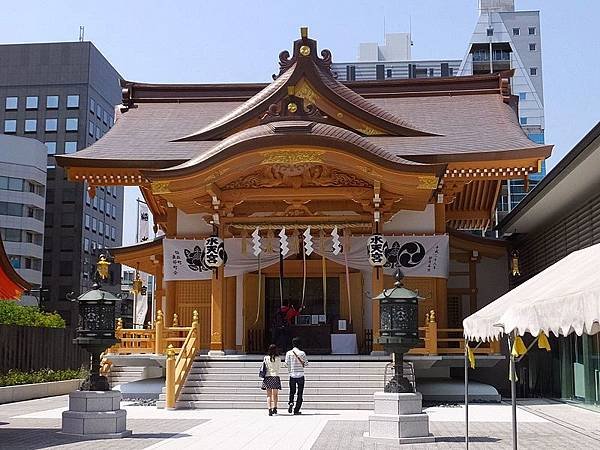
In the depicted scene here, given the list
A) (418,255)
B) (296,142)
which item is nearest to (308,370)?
(418,255)

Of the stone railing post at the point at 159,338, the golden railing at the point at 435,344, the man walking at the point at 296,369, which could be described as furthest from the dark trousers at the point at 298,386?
the stone railing post at the point at 159,338

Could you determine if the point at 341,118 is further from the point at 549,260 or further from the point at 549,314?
the point at 549,314

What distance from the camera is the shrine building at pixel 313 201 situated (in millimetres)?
17203

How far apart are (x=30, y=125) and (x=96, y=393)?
68222 millimetres

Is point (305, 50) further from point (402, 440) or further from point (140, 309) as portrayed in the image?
point (140, 309)

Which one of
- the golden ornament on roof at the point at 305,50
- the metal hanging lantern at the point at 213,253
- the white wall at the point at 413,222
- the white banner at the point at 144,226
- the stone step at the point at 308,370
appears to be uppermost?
the golden ornament on roof at the point at 305,50

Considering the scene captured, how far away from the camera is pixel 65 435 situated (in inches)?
457

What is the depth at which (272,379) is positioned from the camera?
1412 centimetres

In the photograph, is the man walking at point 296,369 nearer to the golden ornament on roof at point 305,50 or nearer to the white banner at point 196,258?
the white banner at point 196,258

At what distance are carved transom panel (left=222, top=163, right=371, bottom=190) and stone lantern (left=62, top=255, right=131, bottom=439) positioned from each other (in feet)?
20.1

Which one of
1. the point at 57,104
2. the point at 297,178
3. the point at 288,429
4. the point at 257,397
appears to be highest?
the point at 57,104

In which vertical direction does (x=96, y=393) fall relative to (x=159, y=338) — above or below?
below

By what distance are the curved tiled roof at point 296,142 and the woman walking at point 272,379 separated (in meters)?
4.73

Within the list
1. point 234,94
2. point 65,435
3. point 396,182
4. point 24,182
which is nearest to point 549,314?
point 65,435
